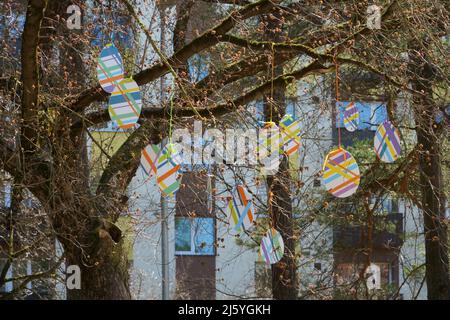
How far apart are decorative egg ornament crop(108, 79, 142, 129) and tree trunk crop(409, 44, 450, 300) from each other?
3.54 meters

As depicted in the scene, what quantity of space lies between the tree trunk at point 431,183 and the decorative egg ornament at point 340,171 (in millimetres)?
2565

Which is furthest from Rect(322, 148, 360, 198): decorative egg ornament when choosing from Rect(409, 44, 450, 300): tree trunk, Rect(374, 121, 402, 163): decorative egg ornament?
Rect(409, 44, 450, 300): tree trunk

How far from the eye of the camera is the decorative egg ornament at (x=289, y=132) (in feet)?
26.7

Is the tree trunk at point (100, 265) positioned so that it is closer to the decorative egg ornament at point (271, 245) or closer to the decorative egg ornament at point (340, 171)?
the decorative egg ornament at point (271, 245)

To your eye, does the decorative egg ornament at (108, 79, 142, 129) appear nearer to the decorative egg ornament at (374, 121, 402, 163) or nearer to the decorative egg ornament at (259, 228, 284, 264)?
the decorative egg ornament at (259, 228, 284, 264)

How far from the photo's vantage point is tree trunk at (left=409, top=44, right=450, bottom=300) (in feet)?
35.4

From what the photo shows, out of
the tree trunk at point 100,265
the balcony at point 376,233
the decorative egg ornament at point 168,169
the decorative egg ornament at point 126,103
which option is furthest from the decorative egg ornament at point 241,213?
the balcony at point 376,233

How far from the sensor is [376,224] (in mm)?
16219

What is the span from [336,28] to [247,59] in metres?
1.03

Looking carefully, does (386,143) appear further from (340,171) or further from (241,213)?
(241,213)

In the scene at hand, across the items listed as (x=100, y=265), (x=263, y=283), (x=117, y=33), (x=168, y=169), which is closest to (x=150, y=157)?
(x=168, y=169)
